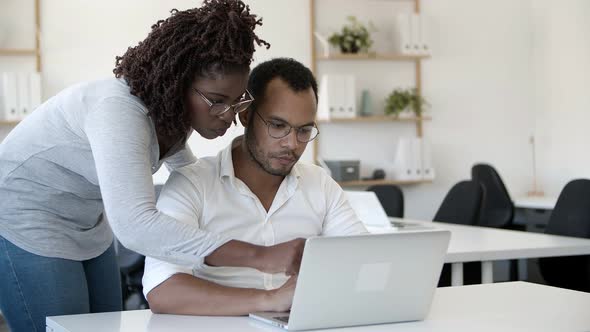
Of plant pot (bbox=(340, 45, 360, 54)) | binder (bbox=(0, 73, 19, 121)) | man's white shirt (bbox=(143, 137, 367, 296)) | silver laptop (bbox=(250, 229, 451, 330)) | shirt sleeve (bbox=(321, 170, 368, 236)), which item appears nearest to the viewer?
silver laptop (bbox=(250, 229, 451, 330))

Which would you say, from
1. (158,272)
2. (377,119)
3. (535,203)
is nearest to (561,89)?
(535,203)

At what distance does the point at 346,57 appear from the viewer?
5.61 m

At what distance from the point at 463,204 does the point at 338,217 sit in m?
2.20

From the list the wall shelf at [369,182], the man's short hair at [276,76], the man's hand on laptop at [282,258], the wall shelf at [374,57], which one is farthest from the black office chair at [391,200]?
the man's hand on laptop at [282,258]

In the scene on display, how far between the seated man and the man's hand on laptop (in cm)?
30

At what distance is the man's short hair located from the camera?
191 cm

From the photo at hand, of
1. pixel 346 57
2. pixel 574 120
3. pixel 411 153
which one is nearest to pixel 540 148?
pixel 574 120

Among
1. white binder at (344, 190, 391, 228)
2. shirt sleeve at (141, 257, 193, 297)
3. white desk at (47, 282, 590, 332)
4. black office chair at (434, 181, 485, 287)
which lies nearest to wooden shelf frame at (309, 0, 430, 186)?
black office chair at (434, 181, 485, 287)

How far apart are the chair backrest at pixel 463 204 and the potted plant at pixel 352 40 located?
1.77m

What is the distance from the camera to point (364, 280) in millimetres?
1472

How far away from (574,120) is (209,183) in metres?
4.61

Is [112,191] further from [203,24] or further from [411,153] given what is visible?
[411,153]

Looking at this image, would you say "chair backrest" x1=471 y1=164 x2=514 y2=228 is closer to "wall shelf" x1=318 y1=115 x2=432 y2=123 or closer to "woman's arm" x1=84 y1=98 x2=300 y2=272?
"wall shelf" x1=318 y1=115 x2=432 y2=123

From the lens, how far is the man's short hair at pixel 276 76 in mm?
1911
